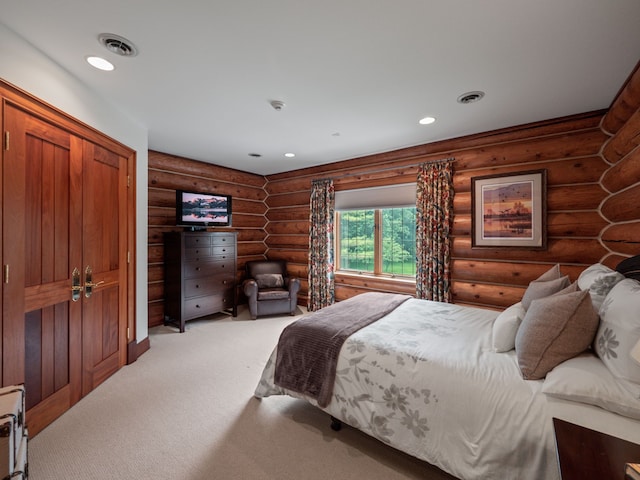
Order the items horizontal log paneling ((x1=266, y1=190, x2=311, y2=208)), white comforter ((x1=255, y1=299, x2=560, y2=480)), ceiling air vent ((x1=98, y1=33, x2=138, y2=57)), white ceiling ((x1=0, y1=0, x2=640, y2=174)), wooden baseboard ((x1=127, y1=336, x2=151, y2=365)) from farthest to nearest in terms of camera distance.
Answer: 1. horizontal log paneling ((x1=266, y1=190, x2=311, y2=208))
2. wooden baseboard ((x1=127, y1=336, x2=151, y2=365))
3. ceiling air vent ((x1=98, y1=33, x2=138, y2=57))
4. white ceiling ((x1=0, y1=0, x2=640, y2=174))
5. white comforter ((x1=255, y1=299, x2=560, y2=480))

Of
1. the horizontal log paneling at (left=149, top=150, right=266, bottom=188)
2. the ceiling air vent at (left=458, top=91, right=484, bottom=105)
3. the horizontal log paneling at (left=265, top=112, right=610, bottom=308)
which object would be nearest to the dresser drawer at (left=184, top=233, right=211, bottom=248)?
the horizontal log paneling at (left=149, top=150, right=266, bottom=188)

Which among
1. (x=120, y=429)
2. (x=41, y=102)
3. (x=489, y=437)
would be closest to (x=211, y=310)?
(x=120, y=429)

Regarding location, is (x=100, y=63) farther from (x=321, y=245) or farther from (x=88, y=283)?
(x=321, y=245)

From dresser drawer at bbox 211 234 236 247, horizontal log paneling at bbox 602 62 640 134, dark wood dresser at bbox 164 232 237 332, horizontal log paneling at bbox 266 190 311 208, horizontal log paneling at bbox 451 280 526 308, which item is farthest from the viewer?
horizontal log paneling at bbox 266 190 311 208

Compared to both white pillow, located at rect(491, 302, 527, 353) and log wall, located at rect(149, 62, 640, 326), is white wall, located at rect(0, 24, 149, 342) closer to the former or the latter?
log wall, located at rect(149, 62, 640, 326)

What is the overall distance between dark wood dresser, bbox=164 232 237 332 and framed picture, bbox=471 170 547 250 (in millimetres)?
3634

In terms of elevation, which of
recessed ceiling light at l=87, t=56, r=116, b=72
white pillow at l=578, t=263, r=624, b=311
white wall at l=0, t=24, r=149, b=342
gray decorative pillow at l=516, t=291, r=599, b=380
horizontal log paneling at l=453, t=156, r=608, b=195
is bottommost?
gray decorative pillow at l=516, t=291, r=599, b=380

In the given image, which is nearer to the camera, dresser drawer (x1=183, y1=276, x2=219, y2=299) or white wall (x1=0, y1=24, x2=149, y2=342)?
white wall (x1=0, y1=24, x2=149, y2=342)

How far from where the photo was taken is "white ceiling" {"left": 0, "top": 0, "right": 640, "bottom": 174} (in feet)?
5.01

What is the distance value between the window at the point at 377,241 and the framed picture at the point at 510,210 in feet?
2.96

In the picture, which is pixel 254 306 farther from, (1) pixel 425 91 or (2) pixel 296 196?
(1) pixel 425 91

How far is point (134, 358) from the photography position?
9.66ft

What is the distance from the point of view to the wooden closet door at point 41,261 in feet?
5.65

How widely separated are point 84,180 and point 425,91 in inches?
118
